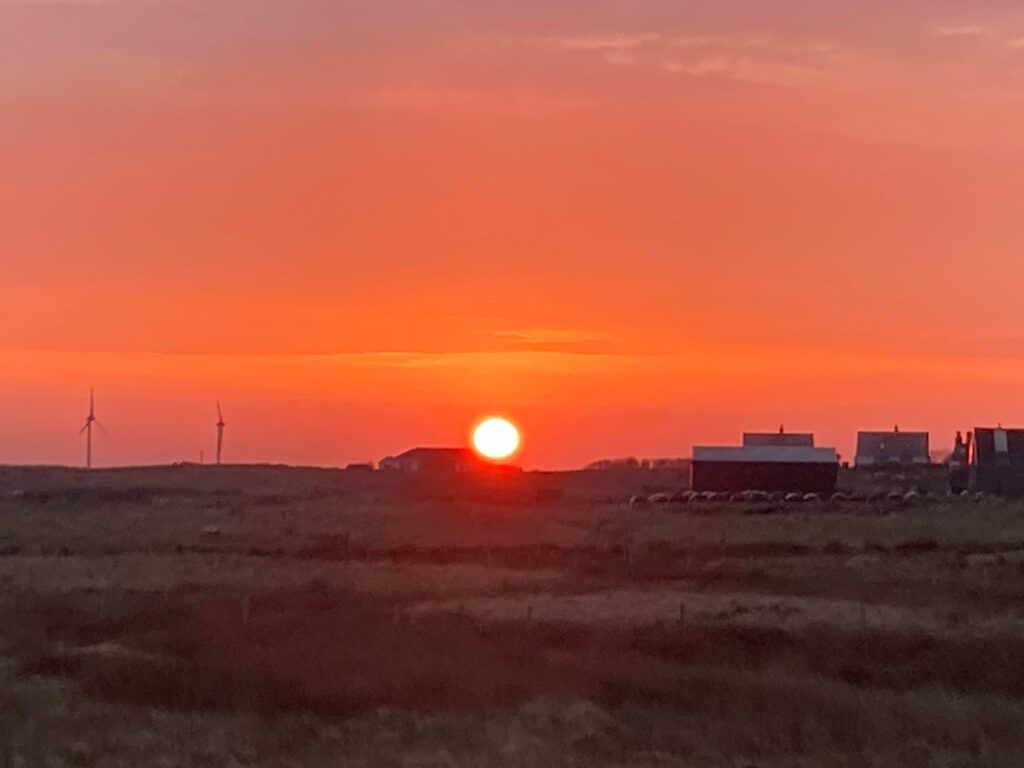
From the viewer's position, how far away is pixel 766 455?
89.4 metres

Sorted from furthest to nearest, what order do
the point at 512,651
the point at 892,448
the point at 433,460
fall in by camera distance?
the point at 433,460
the point at 892,448
the point at 512,651

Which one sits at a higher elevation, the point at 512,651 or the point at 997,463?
the point at 997,463

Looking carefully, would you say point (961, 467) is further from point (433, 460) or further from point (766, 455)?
point (433, 460)

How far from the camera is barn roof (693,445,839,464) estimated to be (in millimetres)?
88625

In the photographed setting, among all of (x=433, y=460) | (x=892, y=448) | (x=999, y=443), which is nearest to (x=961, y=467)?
(x=999, y=443)

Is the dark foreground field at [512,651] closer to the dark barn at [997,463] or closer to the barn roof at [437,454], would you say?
the dark barn at [997,463]

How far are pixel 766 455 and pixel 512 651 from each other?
63251mm

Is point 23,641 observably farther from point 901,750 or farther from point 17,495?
point 17,495

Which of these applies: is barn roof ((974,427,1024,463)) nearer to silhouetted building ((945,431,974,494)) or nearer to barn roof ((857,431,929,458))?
silhouetted building ((945,431,974,494))

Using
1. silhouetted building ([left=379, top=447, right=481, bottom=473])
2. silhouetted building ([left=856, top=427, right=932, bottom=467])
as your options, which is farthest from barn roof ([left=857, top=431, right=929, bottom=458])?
silhouetted building ([left=379, top=447, right=481, bottom=473])

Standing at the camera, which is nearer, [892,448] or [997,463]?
[997,463]

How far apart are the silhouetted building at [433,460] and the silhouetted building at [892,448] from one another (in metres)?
30.5

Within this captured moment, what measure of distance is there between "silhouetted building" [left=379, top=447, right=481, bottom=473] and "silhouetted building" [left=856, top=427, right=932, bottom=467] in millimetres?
30510

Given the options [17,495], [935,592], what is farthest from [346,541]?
[17,495]
